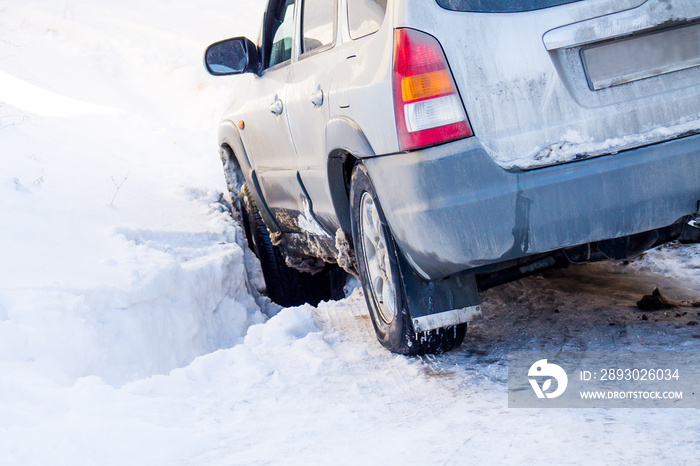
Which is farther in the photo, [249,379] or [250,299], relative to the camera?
[250,299]

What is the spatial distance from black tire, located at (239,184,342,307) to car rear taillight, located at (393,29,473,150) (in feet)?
9.28

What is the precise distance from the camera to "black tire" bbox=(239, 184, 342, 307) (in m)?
5.50

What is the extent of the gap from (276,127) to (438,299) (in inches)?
65.7

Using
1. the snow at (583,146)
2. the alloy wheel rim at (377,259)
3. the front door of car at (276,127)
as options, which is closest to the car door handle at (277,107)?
the front door of car at (276,127)

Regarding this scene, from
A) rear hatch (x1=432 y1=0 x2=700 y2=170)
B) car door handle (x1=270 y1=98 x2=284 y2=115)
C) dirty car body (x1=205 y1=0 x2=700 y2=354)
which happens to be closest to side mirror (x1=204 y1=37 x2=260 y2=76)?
car door handle (x1=270 y1=98 x2=284 y2=115)

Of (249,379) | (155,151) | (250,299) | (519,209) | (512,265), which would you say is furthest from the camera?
(155,151)

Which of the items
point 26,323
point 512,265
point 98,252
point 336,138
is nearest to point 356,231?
point 336,138

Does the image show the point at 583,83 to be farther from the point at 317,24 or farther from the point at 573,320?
the point at 317,24

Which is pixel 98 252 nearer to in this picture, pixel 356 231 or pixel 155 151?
pixel 356 231

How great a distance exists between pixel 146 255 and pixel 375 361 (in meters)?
2.05

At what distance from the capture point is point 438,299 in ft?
10.4

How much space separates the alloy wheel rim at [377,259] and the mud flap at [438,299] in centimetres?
10

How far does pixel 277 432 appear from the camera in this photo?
9.01ft

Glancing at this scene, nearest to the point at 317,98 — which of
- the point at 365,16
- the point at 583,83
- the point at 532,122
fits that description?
the point at 365,16
